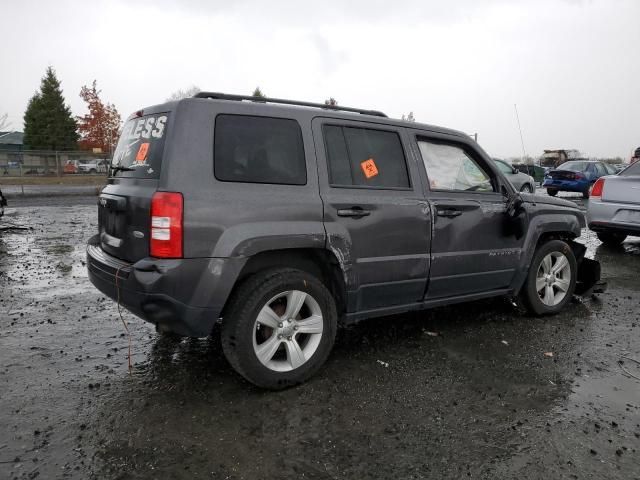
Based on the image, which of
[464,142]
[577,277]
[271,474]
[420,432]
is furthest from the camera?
[577,277]

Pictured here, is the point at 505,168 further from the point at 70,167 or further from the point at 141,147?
the point at 70,167

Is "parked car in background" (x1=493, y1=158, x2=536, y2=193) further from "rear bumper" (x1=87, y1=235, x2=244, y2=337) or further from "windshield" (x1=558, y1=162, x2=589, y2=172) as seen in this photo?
"rear bumper" (x1=87, y1=235, x2=244, y2=337)

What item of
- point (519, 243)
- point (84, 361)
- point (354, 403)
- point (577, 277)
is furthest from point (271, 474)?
point (577, 277)

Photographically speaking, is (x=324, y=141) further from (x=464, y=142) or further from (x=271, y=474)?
(x=271, y=474)

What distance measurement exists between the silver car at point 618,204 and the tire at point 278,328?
253 inches

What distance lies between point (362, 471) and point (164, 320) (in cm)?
145

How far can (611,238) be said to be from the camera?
9.20 m

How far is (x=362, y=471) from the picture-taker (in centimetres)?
240

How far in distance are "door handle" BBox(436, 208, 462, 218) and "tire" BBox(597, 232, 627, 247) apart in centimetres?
659

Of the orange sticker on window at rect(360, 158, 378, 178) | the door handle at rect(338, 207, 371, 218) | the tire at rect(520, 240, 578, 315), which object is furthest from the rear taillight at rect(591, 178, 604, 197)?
the door handle at rect(338, 207, 371, 218)

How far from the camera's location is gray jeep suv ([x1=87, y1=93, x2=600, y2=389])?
2920 mm

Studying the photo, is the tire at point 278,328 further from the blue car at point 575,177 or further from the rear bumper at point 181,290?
the blue car at point 575,177

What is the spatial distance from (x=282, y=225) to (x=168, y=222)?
716mm

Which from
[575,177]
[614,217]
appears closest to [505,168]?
[575,177]
